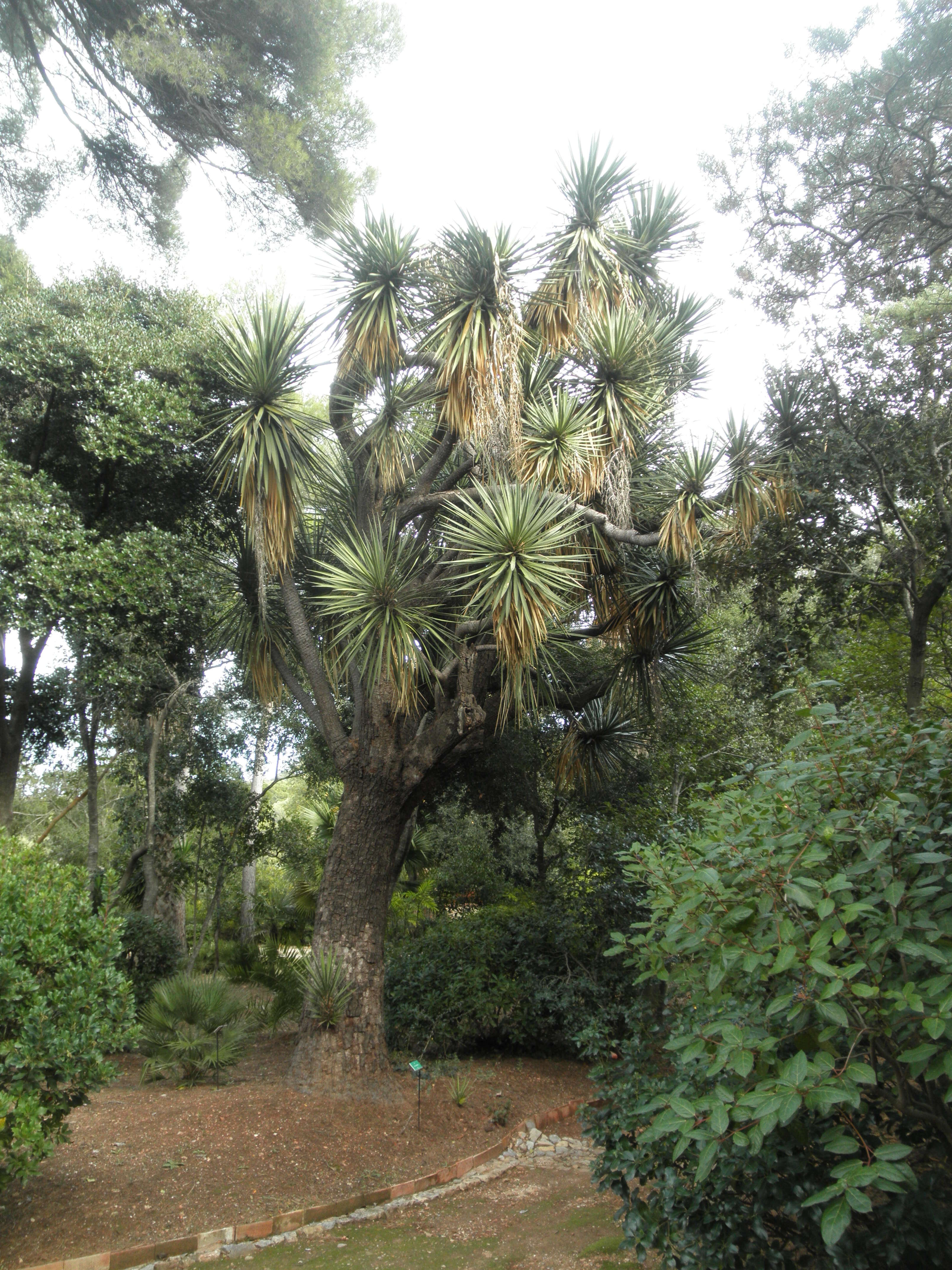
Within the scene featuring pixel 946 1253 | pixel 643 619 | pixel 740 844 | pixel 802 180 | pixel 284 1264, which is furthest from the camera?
pixel 643 619

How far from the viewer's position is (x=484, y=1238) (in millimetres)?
4906

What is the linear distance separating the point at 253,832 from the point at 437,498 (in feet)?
19.7

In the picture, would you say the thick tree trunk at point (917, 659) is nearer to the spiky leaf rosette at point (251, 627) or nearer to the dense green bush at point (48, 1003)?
the spiky leaf rosette at point (251, 627)

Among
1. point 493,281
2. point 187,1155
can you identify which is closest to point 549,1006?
point 187,1155

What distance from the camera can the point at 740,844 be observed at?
2.87m

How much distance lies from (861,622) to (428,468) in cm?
455

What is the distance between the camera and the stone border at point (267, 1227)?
4.39 m

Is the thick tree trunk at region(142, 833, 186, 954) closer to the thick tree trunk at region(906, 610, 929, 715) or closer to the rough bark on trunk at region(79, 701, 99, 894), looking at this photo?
the rough bark on trunk at region(79, 701, 99, 894)

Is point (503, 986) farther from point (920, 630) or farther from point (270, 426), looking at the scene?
point (270, 426)

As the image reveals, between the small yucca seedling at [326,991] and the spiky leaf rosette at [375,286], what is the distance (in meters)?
5.34

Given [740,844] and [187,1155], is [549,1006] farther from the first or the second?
[740,844]

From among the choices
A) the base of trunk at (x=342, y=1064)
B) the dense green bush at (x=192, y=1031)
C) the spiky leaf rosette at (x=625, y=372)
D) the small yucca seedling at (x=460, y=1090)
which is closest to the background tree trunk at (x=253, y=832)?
the dense green bush at (x=192, y=1031)

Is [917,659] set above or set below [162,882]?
above

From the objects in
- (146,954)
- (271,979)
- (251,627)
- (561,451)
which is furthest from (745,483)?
(146,954)
